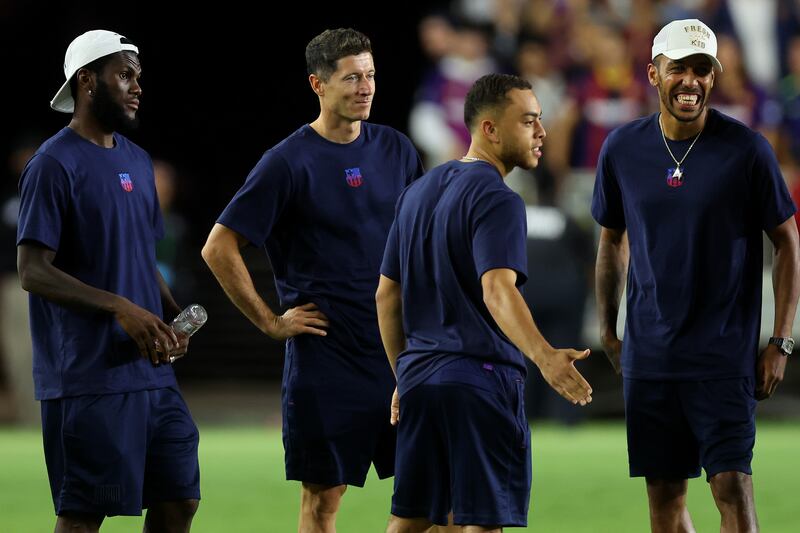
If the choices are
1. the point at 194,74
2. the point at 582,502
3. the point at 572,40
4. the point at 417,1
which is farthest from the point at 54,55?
the point at 582,502

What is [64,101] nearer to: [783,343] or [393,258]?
[393,258]

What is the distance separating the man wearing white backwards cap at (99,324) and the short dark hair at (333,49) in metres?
0.95

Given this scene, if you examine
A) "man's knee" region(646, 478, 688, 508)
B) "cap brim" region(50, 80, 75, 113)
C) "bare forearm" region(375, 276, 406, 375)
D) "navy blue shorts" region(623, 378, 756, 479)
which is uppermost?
"cap brim" region(50, 80, 75, 113)

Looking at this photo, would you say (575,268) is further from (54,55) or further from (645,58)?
(54,55)

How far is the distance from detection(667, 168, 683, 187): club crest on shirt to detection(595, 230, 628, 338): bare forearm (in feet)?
1.72

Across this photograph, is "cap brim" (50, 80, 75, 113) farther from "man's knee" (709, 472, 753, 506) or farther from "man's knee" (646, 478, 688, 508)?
"man's knee" (709, 472, 753, 506)

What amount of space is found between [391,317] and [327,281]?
2.55 feet

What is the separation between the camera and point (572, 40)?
16.4 metres

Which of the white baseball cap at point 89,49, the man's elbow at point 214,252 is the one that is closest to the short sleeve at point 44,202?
the white baseball cap at point 89,49

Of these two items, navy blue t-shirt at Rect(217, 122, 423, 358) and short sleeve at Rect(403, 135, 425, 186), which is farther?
short sleeve at Rect(403, 135, 425, 186)

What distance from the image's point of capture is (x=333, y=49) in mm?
7285

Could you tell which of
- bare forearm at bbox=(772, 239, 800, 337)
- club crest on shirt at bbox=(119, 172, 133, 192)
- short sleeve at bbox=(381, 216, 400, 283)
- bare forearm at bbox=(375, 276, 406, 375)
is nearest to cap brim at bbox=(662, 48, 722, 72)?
bare forearm at bbox=(772, 239, 800, 337)

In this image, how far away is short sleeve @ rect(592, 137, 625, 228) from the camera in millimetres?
7281

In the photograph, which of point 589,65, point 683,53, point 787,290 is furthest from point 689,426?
point 589,65
